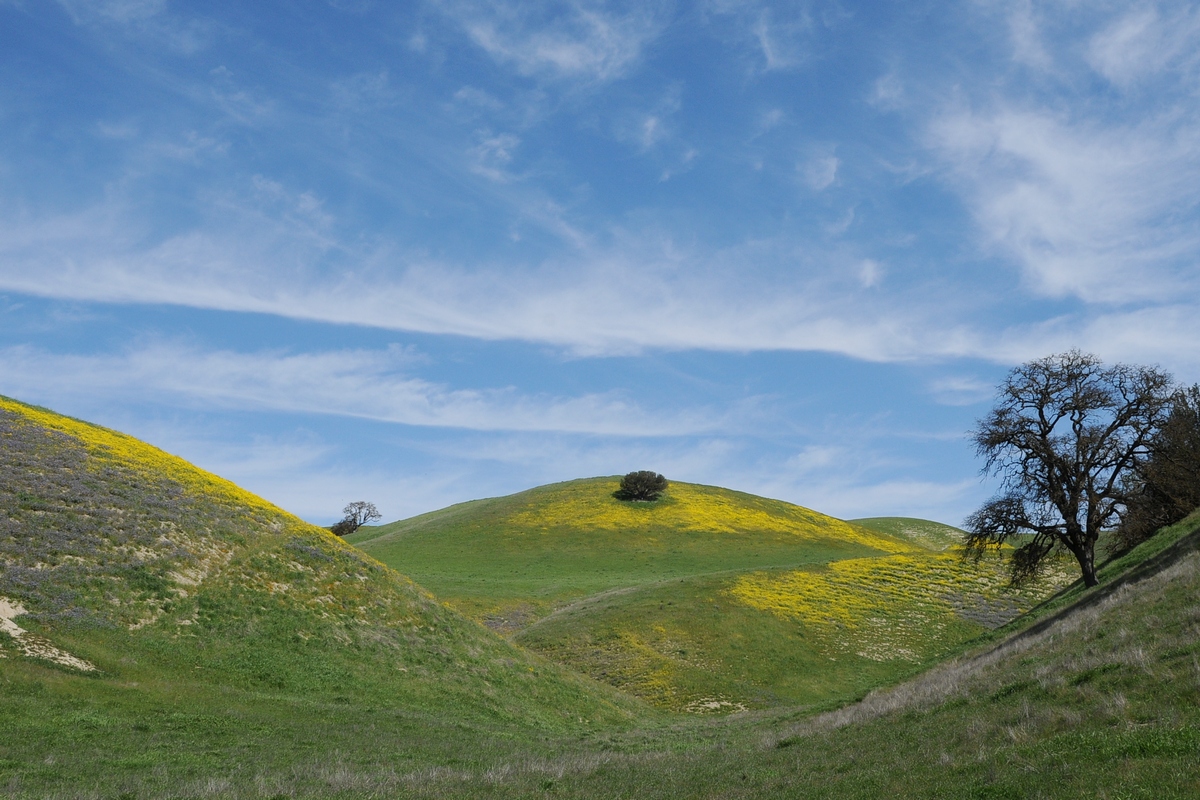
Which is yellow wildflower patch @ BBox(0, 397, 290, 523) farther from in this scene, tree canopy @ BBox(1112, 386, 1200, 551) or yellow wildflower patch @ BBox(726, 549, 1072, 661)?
tree canopy @ BBox(1112, 386, 1200, 551)

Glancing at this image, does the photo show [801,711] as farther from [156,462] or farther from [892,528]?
[892,528]

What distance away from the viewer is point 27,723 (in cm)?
1994

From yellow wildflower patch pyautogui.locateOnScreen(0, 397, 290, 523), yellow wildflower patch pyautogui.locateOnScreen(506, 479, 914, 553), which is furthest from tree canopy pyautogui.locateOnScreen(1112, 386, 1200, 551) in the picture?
yellow wildflower patch pyautogui.locateOnScreen(506, 479, 914, 553)

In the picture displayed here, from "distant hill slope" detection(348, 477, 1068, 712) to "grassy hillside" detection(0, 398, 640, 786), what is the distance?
980cm

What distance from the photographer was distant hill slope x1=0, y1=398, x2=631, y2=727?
28703 mm

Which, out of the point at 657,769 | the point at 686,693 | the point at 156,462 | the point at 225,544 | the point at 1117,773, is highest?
the point at 156,462

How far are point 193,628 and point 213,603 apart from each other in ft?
7.15

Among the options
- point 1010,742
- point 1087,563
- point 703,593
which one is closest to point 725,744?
point 1010,742

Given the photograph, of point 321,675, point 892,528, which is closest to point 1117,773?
point 321,675

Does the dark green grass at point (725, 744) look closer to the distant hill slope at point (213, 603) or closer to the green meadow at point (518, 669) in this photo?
the green meadow at point (518, 669)

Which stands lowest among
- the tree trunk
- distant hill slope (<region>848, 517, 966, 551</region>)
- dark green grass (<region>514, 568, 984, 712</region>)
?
dark green grass (<region>514, 568, 984, 712</region>)

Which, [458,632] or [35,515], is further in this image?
[458,632]

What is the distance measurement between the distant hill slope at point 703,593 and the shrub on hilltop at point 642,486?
7.57ft

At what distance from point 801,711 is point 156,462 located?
138 ft
